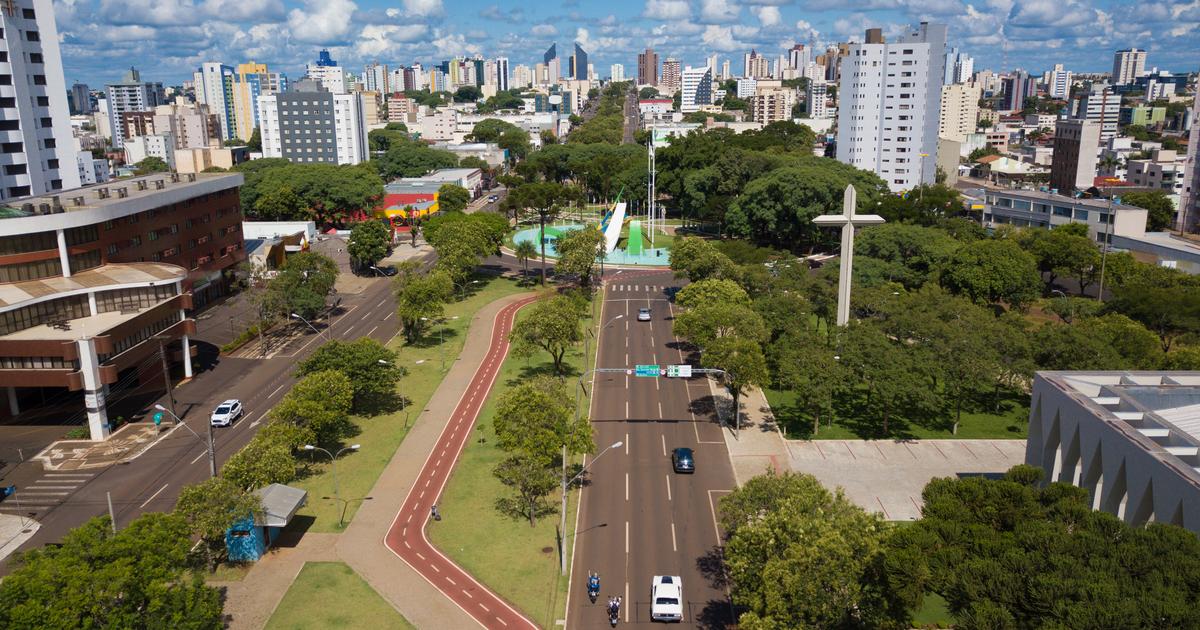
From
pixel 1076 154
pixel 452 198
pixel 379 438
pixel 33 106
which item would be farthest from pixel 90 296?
pixel 1076 154

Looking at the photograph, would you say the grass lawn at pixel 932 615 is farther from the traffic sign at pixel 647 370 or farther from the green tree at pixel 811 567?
the traffic sign at pixel 647 370

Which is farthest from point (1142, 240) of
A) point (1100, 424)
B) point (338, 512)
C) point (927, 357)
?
point (338, 512)

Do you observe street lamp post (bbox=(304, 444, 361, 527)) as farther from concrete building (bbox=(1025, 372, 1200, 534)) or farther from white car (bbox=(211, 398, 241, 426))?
concrete building (bbox=(1025, 372, 1200, 534))

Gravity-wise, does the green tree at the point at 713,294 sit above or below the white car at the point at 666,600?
above

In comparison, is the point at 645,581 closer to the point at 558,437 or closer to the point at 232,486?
the point at 558,437

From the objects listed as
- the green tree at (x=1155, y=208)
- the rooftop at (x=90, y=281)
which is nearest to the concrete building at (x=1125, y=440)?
the rooftop at (x=90, y=281)
